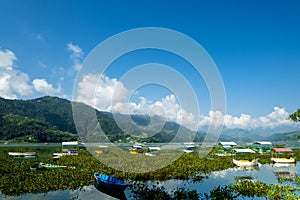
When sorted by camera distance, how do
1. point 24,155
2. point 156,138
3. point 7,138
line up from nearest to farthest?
point 24,155 < point 7,138 < point 156,138

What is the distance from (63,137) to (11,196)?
354ft

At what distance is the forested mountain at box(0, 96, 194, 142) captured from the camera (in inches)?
4355

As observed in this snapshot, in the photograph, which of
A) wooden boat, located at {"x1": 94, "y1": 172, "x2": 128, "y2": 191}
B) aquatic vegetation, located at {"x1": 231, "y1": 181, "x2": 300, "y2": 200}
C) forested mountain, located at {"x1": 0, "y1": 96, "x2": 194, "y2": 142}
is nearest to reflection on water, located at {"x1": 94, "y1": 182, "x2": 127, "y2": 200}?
wooden boat, located at {"x1": 94, "y1": 172, "x2": 128, "y2": 191}

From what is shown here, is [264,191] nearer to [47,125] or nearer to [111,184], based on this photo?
[111,184]

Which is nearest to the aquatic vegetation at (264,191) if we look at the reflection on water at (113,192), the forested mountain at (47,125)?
the reflection on water at (113,192)

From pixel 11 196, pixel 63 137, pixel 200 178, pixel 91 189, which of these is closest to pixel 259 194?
pixel 200 178

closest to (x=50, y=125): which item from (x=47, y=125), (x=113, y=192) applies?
(x=47, y=125)

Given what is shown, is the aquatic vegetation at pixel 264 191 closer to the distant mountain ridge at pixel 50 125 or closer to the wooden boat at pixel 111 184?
the wooden boat at pixel 111 184

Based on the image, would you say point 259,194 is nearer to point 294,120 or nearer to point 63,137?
point 294,120

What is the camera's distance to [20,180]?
18.3 metres

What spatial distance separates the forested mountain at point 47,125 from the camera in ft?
363

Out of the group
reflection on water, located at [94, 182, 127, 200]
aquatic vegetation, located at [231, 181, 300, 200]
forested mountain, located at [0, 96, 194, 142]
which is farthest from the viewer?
forested mountain, located at [0, 96, 194, 142]

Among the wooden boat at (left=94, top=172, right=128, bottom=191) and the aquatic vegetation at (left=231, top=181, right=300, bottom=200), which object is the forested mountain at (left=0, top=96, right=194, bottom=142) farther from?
the aquatic vegetation at (left=231, top=181, right=300, bottom=200)

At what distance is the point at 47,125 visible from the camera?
133m
